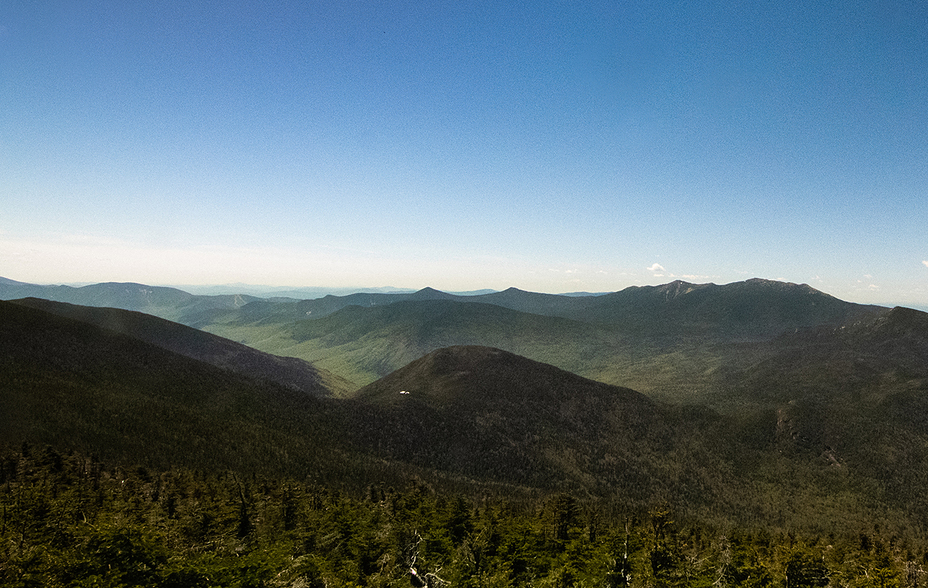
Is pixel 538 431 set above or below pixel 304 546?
below

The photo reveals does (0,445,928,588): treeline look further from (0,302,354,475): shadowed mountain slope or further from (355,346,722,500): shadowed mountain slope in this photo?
(355,346,722,500): shadowed mountain slope

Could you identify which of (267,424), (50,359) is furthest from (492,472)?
(50,359)

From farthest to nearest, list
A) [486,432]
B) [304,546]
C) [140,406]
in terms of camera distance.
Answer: [486,432] < [140,406] < [304,546]

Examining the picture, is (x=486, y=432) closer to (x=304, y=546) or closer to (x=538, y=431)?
(x=538, y=431)

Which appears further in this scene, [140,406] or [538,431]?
[538,431]

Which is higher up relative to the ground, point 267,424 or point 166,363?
point 166,363

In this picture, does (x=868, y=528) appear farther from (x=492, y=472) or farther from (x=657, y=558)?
(x=657, y=558)

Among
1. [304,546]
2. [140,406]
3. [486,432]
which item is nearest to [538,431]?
[486,432]

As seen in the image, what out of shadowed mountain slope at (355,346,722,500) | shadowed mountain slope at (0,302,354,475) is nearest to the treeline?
shadowed mountain slope at (0,302,354,475)
